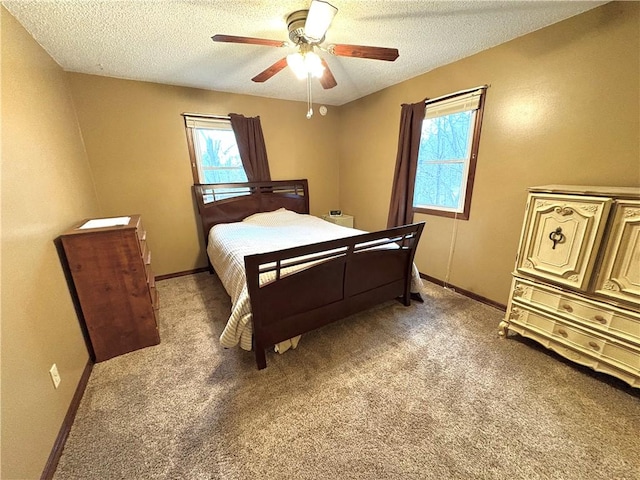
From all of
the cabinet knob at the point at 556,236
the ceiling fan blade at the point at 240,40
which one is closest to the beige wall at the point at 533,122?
the cabinet knob at the point at 556,236

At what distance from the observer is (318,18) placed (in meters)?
1.41

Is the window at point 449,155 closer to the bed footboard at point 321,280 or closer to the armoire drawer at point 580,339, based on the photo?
the bed footboard at point 321,280

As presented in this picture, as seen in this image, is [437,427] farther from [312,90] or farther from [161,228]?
[312,90]

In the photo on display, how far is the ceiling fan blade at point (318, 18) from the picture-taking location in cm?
131

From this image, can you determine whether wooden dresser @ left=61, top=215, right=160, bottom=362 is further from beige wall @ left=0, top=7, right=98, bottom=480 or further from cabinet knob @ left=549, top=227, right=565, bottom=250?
cabinet knob @ left=549, top=227, right=565, bottom=250

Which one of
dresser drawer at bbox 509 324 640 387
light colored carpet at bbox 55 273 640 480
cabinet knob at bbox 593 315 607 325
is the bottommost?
light colored carpet at bbox 55 273 640 480

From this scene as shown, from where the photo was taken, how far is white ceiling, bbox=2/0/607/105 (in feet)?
5.37

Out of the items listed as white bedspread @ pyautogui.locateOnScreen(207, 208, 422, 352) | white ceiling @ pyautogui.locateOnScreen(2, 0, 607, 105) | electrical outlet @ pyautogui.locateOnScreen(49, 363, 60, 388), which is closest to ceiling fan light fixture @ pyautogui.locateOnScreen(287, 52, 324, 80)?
white ceiling @ pyautogui.locateOnScreen(2, 0, 607, 105)

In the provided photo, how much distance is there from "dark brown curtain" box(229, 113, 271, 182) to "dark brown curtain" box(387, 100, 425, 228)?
185cm

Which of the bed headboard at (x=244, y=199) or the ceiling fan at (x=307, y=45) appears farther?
the bed headboard at (x=244, y=199)

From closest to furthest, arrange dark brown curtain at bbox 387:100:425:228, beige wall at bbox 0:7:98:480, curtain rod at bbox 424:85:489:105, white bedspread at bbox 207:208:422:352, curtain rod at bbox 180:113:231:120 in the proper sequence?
1. beige wall at bbox 0:7:98:480
2. white bedspread at bbox 207:208:422:352
3. curtain rod at bbox 424:85:489:105
4. dark brown curtain at bbox 387:100:425:228
5. curtain rod at bbox 180:113:231:120

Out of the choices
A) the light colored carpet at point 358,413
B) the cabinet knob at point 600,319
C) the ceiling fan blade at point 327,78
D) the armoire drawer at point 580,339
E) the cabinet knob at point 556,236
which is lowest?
the light colored carpet at point 358,413

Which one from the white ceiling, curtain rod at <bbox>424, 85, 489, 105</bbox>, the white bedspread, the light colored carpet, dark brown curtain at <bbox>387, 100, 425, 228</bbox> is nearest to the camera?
the light colored carpet

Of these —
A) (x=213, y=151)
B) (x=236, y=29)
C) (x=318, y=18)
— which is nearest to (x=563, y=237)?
(x=318, y=18)
